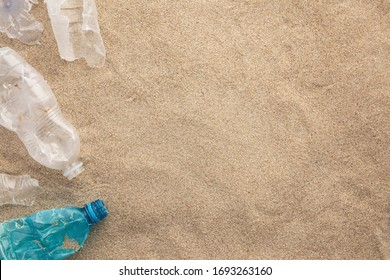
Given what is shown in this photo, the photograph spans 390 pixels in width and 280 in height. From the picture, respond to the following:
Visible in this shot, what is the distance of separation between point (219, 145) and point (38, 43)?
993 millimetres

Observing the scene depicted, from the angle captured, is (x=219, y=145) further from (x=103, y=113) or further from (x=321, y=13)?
(x=321, y=13)

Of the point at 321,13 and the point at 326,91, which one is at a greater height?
the point at 321,13

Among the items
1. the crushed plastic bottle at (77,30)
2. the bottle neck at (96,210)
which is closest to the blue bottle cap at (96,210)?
the bottle neck at (96,210)

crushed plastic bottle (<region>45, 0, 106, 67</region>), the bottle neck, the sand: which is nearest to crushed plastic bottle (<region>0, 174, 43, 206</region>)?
the sand

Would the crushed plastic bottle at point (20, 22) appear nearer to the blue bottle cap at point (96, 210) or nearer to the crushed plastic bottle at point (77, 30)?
the crushed plastic bottle at point (77, 30)

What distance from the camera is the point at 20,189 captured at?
2643 mm

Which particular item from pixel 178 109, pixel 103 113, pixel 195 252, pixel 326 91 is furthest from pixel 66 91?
pixel 326 91

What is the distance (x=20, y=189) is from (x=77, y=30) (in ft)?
2.65

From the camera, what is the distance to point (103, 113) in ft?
8.75

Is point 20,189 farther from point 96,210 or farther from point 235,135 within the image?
point 235,135

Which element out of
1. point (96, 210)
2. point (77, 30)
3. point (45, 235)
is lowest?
point (45, 235)

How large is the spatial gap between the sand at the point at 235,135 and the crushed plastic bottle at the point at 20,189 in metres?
0.03

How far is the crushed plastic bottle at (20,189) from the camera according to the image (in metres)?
2.64

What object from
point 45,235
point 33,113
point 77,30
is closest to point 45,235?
point 45,235
